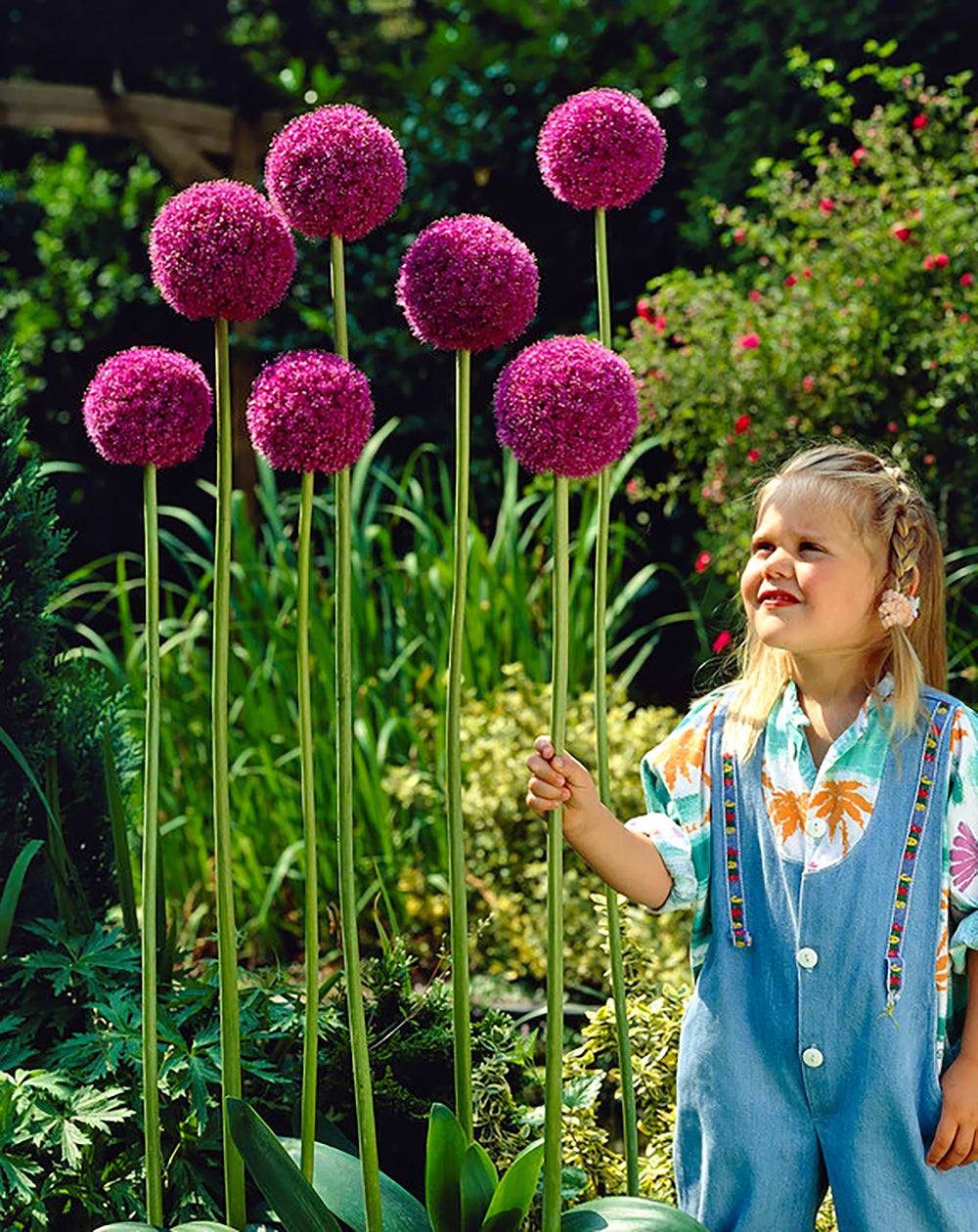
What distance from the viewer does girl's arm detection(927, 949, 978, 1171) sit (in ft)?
5.34

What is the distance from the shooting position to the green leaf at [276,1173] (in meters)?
1.38

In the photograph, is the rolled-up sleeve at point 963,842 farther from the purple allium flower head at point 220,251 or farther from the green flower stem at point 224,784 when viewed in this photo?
the purple allium flower head at point 220,251

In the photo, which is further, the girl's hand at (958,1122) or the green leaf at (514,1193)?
the girl's hand at (958,1122)

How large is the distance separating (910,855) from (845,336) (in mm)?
2174

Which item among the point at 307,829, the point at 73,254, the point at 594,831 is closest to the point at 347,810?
the point at 307,829

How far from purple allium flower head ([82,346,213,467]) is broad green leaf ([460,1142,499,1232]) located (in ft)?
2.55

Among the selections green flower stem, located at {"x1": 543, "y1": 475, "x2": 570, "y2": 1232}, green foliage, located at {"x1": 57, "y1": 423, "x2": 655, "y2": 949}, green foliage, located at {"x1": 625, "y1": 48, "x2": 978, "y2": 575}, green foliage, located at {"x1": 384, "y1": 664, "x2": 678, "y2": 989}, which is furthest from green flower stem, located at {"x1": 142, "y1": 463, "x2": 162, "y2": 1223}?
green foliage, located at {"x1": 625, "y1": 48, "x2": 978, "y2": 575}

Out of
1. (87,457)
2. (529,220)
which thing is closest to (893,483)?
(529,220)

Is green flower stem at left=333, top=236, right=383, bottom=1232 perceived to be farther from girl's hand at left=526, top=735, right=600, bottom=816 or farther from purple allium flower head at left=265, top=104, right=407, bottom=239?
girl's hand at left=526, top=735, right=600, bottom=816

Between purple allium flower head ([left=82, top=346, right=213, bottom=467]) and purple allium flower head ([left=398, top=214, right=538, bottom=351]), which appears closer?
purple allium flower head ([left=398, top=214, right=538, bottom=351])

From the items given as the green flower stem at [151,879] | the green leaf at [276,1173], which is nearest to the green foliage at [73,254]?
the green flower stem at [151,879]

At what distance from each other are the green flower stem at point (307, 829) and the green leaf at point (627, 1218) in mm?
294

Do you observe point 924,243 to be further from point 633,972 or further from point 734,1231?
point 734,1231

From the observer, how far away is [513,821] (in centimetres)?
322
